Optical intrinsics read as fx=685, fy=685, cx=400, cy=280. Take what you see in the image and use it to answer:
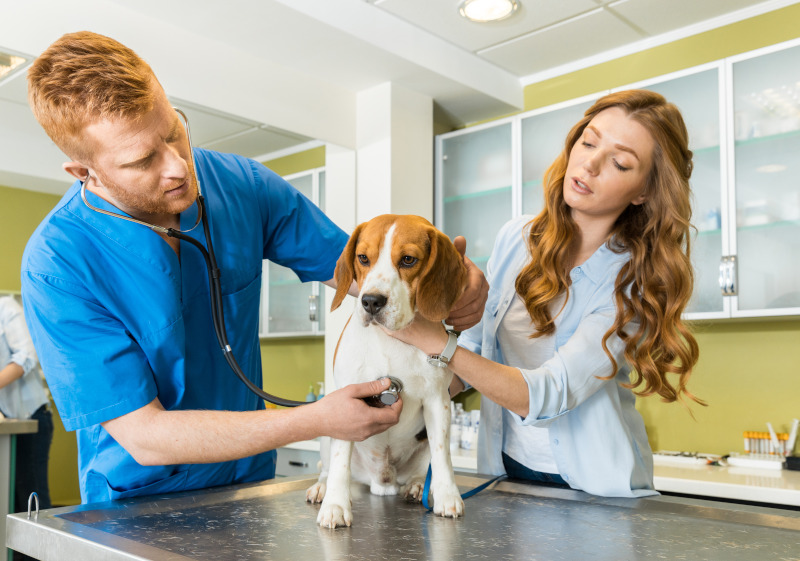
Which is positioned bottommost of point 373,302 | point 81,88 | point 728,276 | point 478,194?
point 373,302

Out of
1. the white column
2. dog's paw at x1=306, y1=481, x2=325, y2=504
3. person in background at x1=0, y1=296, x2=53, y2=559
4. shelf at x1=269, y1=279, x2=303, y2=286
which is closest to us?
dog's paw at x1=306, y1=481, x2=325, y2=504

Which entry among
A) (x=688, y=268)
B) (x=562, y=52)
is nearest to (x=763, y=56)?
(x=562, y=52)

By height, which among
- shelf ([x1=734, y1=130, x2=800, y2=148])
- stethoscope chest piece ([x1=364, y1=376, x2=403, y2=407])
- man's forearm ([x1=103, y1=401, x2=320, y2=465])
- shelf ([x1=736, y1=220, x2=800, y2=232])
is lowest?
man's forearm ([x1=103, y1=401, x2=320, y2=465])

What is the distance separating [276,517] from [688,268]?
1051mm

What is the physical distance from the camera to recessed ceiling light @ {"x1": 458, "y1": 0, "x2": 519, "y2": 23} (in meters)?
3.21

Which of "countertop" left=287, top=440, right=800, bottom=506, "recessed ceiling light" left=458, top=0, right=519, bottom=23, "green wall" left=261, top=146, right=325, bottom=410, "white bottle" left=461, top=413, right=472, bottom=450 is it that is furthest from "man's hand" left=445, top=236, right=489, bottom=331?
"green wall" left=261, top=146, right=325, bottom=410

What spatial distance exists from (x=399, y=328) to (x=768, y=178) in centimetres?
260

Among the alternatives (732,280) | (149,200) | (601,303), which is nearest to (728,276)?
(732,280)

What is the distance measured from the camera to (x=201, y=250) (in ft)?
4.29

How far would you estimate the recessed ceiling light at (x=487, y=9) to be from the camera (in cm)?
321

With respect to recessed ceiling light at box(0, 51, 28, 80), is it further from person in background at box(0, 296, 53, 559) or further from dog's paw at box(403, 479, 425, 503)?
dog's paw at box(403, 479, 425, 503)

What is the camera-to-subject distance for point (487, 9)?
3.26 metres

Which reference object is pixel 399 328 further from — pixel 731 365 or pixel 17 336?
pixel 17 336

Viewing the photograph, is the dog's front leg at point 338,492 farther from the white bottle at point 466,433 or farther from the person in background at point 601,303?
the white bottle at point 466,433
